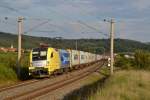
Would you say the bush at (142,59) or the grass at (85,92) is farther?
the bush at (142,59)

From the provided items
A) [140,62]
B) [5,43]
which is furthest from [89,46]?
[140,62]

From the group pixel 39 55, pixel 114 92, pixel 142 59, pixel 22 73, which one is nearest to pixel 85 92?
pixel 114 92

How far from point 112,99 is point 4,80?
18.2m

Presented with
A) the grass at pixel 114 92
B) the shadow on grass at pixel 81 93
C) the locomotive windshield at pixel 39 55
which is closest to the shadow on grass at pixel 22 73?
the locomotive windshield at pixel 39 55

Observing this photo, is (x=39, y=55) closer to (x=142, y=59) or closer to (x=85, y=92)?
(x=85, y=92)

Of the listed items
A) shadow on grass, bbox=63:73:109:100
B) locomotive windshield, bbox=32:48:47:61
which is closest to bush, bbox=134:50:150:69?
locomotive windshield, bbox=32:48:47:61

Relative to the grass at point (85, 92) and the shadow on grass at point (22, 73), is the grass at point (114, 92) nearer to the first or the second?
the grass at point (85, 92)

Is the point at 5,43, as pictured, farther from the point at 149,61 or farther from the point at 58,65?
the point at 58,65

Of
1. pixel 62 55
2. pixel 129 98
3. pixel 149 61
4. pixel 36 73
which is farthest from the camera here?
pixel 149 61

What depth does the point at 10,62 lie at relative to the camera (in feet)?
141

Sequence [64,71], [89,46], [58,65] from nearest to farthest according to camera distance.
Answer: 1. [58,65]
2. [64,71]
3. [89,46]

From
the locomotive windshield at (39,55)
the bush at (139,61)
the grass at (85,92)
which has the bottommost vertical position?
the grass at (85,92)

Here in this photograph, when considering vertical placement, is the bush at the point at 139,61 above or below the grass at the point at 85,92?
above

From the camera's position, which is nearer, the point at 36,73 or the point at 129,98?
the point at 129,98
